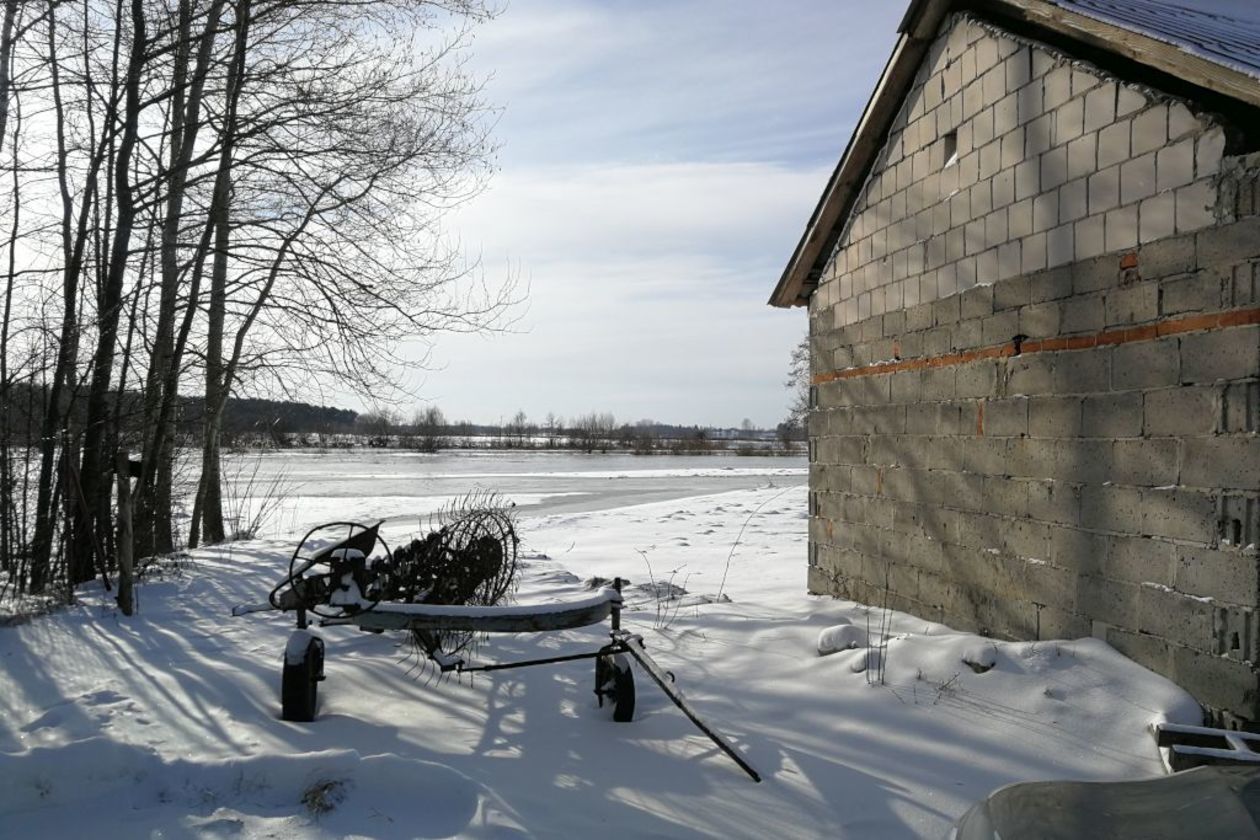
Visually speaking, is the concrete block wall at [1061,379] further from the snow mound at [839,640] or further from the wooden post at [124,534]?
the wooden post at [124,534]

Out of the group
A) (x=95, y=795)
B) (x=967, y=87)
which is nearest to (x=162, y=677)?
(x=95, y=795)

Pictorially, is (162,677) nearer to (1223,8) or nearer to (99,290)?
(99,290)

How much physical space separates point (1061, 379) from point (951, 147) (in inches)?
95.8

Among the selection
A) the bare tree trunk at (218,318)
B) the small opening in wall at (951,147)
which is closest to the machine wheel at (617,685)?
the small opening in wall at (951,147)

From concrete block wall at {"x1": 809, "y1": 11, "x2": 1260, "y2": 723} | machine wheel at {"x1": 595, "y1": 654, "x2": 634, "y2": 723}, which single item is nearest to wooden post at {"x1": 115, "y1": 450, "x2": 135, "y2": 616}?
machine wheel at {"x1": 595, "y1": 654, "x2": 634, "y2": 723}

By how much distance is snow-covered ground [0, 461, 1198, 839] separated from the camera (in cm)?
361

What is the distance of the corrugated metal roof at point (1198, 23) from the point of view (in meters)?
4.26

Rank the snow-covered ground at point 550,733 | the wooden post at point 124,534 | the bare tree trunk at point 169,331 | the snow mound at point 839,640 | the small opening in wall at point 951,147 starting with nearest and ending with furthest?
the snow-covered ground at point 550,733
the snow mound at point 839,640
the small opening in wall at point 951,147
the wooden post at point 124,534
the bare tree trunk at point 169,331

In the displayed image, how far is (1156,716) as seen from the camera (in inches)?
170

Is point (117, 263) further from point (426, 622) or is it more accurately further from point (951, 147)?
point (951, 147)

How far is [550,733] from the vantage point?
4621 mm

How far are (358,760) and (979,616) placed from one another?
438 cm

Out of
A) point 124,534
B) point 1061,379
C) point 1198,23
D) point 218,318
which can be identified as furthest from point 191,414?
point 1198,23

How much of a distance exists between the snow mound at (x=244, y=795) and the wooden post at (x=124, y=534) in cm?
336
